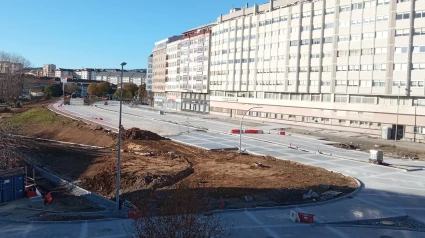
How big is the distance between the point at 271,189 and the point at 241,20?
64.5 m

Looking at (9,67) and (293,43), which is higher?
(293,43)

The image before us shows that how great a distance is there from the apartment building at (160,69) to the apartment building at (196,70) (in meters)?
14.9

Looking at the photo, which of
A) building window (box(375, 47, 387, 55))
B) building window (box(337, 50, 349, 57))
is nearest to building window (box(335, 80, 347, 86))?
building window (box(337, 50, 349, 57))

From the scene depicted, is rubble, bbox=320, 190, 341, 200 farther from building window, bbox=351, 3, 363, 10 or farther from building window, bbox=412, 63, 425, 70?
building window, bbox=351, 3, 363, 10

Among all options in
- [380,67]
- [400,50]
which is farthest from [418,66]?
[380,67]

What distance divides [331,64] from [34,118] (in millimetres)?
54388

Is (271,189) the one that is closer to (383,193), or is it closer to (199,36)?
(383,193)

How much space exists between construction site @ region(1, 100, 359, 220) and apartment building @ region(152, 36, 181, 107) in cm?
7684

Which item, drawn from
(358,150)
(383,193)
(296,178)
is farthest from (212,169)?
(358,150)

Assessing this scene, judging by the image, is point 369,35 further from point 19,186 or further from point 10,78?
point 10,78

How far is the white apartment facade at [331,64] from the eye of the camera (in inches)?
2153

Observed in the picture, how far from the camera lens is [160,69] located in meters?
128

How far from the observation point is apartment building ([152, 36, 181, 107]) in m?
125

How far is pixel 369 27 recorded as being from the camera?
193 feet
